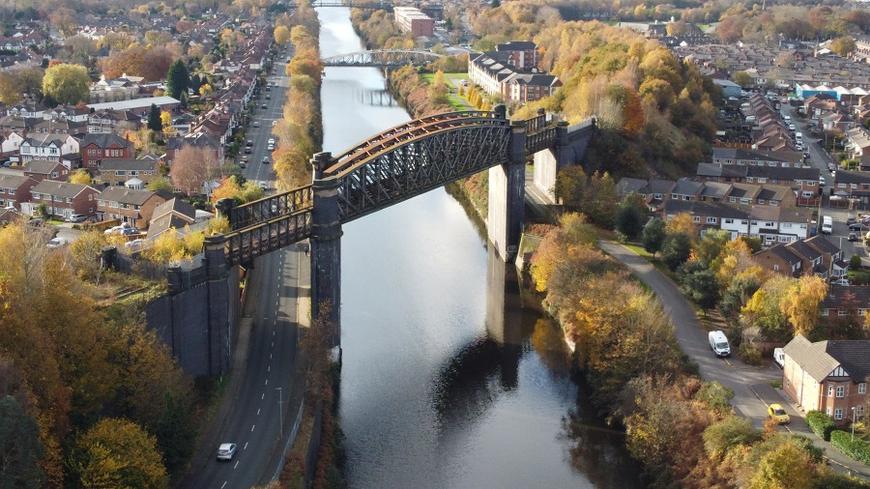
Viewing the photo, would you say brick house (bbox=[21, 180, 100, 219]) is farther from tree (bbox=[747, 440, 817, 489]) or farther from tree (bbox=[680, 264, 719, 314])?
tree (bbox=[747, 440, 817, 489])

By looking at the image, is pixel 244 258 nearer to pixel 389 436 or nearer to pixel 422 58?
pixel 389 436

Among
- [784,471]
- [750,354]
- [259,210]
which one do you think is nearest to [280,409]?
[259,210]

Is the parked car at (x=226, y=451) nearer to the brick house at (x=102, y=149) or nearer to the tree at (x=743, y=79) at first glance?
the brick house at (x=102, y=149)

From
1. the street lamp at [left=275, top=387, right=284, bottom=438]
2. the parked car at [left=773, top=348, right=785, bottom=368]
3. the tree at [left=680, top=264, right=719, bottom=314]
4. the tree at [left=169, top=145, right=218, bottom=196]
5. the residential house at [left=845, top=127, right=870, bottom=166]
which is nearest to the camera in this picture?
the street lamp at [left=275, top=387, right=284, bottom=438]

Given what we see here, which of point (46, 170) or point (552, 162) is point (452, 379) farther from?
point (46, 170)

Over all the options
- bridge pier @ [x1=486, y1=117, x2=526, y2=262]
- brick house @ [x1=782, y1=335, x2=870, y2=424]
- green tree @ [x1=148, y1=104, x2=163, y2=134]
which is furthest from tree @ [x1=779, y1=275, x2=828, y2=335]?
green tree @ [x1=148, y1=104, x2=163, y2=134]

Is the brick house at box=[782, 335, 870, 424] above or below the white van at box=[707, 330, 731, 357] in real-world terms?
above

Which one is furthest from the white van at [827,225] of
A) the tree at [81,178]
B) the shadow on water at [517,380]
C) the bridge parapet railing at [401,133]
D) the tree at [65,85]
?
the tree at [65,85]
